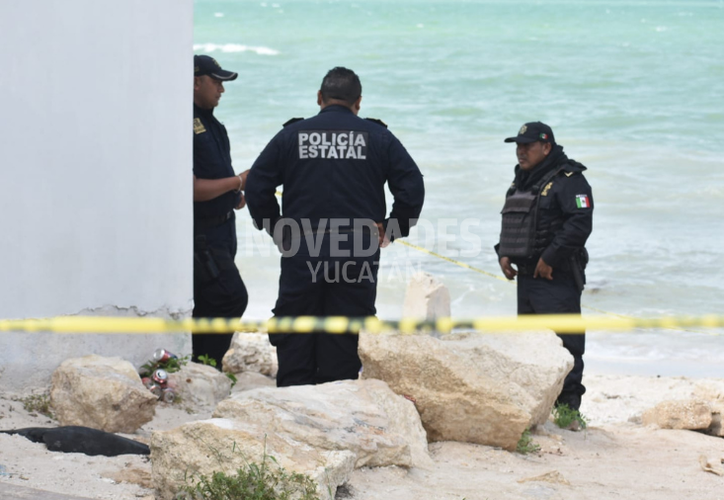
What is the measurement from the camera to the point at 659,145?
66.0 ft

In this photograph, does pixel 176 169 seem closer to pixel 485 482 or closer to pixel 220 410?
pixel 220 410

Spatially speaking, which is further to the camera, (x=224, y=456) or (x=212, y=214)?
(x=212, y=214)

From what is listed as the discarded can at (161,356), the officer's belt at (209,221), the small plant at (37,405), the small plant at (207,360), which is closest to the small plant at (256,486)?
the small plant at (37,405)

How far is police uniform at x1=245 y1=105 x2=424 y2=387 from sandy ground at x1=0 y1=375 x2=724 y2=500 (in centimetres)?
63

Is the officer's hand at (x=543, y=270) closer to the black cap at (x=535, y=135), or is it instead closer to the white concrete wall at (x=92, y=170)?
the black cap at (x=535, y=135)

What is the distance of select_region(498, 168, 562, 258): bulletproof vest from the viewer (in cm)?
561

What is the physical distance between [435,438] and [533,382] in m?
0.69

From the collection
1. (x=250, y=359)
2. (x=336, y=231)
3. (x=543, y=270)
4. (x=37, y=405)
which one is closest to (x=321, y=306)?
(x=336, y=231)

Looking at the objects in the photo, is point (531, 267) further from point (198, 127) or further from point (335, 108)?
point (198, 127)

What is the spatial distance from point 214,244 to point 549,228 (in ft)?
6.45

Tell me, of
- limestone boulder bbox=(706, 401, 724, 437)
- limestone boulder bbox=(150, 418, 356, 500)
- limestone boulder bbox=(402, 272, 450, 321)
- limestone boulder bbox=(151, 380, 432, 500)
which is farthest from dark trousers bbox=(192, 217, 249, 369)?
limestone boulder bbox=(706, 401, 724, 437)

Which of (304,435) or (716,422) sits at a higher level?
(304,435)

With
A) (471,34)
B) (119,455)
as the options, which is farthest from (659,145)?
(471,34)

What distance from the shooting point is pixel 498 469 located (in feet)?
12.9
